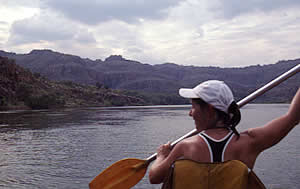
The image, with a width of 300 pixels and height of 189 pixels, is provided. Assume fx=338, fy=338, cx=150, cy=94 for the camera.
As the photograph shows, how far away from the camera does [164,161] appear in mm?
2674

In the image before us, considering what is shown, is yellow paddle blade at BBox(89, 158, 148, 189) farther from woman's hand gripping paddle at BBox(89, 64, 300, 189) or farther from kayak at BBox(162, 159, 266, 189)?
kayak at BBox(162, 159, 266, 189)

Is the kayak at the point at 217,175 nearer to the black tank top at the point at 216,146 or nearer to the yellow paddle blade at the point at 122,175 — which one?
the black tank top at the point at 216,146

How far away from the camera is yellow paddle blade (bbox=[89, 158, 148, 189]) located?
171 inches

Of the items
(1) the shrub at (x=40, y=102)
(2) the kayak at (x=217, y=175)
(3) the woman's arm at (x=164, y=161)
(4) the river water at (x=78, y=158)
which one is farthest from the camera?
(1) the shrub at (x=40, y=102)

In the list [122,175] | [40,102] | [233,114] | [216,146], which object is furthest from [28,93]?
[216,146]

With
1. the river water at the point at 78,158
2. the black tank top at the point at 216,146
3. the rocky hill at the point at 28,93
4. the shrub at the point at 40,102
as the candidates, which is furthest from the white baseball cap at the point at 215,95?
the shrub at the point at 40,102

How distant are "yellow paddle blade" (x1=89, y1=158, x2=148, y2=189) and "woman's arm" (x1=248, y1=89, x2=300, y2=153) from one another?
203 centimetres

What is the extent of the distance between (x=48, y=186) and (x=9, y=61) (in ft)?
342

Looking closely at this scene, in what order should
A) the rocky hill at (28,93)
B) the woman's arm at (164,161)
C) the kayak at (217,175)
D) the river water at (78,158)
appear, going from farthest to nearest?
the rocky hill at (28,93) < the river water at (78,158) < the woman's arm at (164,161) < the kayak at (217,175)

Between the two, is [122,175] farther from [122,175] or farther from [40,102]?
[40,102]

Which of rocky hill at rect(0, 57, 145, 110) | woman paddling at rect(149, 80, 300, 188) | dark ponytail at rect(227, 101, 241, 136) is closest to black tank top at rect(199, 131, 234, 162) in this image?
woman paddling at rect(149, 80, 300, 188)

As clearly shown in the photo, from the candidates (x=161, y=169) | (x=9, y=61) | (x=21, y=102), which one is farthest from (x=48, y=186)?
(x=9, y=61)

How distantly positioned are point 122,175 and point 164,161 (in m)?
1.90

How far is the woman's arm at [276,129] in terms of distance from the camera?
7.89ft
